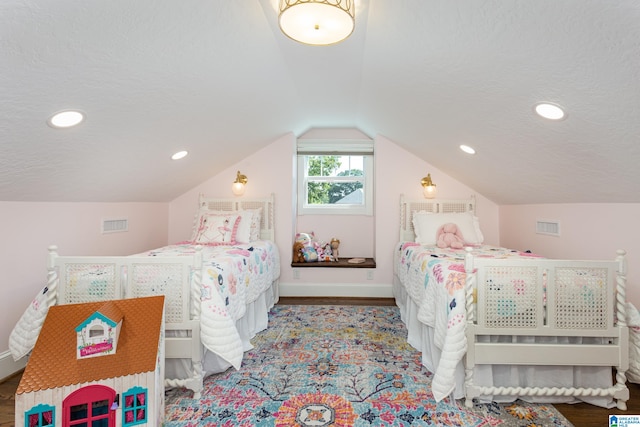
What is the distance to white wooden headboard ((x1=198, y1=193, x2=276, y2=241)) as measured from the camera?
371 cm

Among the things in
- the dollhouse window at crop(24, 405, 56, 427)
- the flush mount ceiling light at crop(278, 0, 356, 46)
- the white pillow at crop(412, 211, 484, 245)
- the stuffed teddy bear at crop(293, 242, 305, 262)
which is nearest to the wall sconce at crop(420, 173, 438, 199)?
the white pillow at crop(412, 211, 484, 245)

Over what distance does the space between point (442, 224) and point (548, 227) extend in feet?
2.95

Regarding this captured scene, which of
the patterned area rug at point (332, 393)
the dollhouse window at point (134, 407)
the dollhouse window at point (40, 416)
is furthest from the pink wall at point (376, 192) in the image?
the dollhouse window at point (40, 416)

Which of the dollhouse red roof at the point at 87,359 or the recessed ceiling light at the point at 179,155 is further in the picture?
the recessed ceiling light at the point at 179,155

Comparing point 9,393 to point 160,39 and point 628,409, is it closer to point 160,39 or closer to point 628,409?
point 160,39

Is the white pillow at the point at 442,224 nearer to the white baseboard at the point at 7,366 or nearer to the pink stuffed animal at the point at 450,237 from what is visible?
the pink stuffed animal at the point at 450,237

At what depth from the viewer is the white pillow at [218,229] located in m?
3.13

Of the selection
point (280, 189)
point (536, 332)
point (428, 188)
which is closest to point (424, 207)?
point (428, 188)

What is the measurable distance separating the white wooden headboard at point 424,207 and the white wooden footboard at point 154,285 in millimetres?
2561

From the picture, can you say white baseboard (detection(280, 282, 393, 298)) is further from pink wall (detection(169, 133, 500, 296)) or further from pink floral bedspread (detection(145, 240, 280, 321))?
pink floral bedspread (detection(145, 240, 280, 321))

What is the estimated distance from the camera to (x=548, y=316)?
1675mm


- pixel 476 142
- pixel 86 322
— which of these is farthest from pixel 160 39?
pixel 476 142

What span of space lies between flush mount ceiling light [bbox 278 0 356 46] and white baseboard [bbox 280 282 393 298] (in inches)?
113

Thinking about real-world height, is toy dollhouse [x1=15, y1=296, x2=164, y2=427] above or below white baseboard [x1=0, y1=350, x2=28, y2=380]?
above
